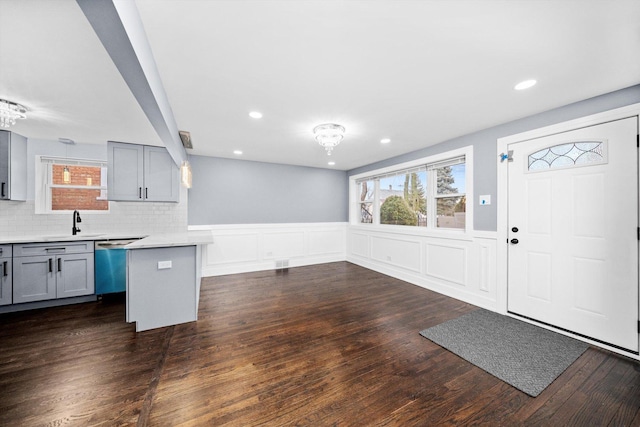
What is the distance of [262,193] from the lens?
17.8 feet

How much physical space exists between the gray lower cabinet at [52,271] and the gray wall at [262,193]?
168 centimetres

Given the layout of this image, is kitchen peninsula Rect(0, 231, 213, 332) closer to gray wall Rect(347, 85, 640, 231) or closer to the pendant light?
the pendant light

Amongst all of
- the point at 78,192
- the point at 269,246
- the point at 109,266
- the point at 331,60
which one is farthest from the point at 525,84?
the point at 78,192

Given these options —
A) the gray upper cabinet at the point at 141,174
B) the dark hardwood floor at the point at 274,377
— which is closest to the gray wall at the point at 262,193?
the gray upper cabinet at the point at 141,174

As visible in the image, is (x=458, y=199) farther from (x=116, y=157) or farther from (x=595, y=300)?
(x=116, y=157)

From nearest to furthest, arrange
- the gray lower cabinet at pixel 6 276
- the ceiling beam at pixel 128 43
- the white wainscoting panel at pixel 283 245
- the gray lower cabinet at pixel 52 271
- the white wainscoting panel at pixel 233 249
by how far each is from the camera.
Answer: the ceiling beam at pixel 128 43, the gray lower cabinet at pixel 6 276, the gray lower cabinet at pixel 52 271, the white wainscoting panel at pixel 233 249, the white wainscoting panel at pixel 283 245

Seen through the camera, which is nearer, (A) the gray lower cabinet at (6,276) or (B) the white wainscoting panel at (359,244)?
(A) the gray lower cabinet at (6,276)

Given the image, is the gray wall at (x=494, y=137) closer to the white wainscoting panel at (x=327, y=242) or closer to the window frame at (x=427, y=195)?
the window frame at (x=427, y=195)

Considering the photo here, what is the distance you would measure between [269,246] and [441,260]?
351 cm

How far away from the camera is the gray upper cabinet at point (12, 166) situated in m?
3.36

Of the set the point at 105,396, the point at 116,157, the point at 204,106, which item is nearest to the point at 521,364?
the point at 105,396

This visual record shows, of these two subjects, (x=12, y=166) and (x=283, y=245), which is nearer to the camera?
(x=12, y=166)

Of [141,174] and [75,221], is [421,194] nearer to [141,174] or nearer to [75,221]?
[141,174]

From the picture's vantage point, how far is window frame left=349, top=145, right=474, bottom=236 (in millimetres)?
3500
